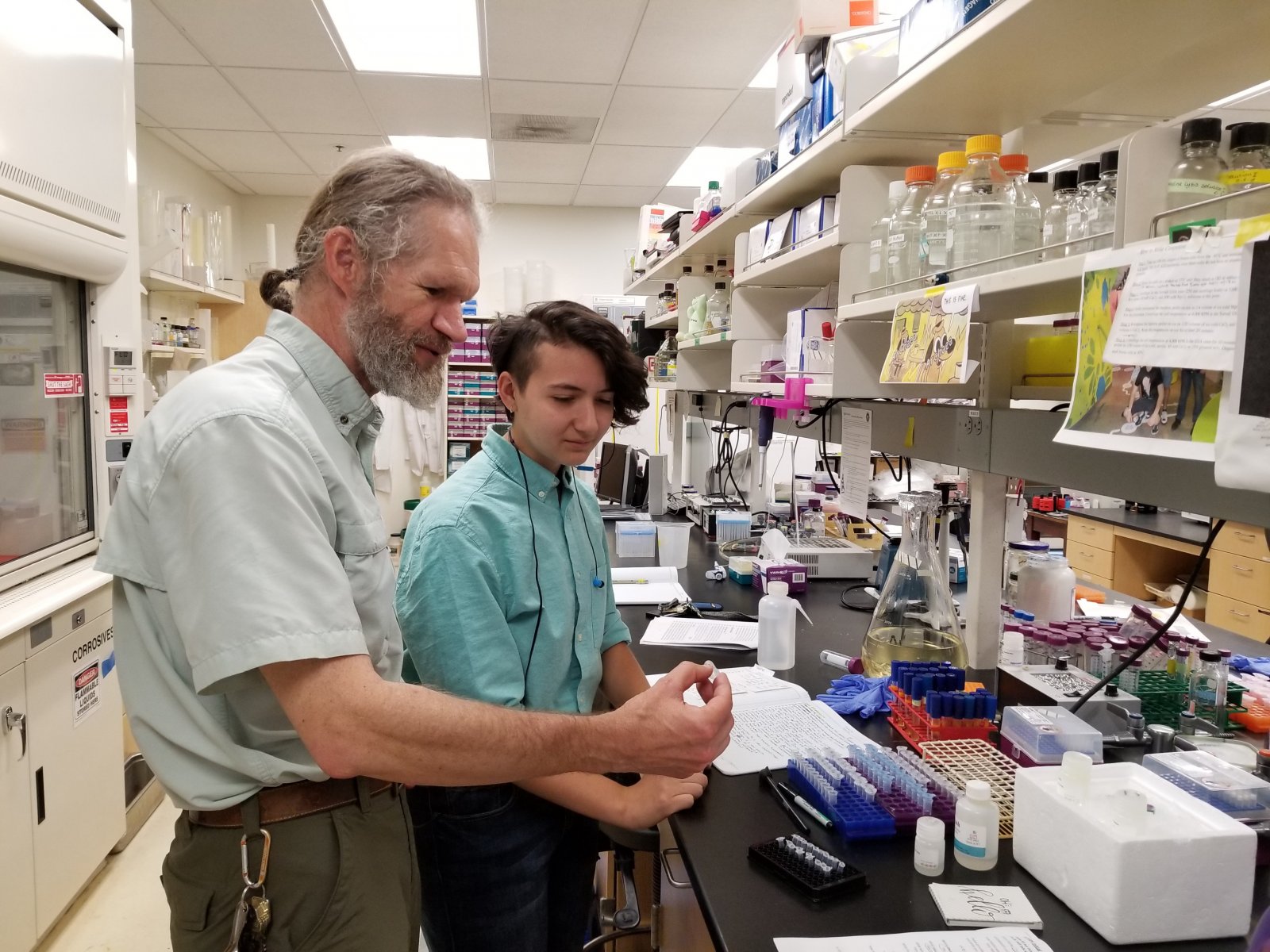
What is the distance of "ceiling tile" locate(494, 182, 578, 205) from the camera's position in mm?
6281

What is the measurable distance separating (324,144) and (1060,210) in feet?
16.5

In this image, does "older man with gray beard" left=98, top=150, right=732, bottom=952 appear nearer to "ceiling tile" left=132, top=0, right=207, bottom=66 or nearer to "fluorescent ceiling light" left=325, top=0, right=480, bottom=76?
"fluorescent ceiling light" left=325, top=0, right=480, bottom=76

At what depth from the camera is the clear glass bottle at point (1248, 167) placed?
810mm

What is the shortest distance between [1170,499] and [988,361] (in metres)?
0.63

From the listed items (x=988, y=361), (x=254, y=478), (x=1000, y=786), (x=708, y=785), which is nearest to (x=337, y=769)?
(x=254, y=478)

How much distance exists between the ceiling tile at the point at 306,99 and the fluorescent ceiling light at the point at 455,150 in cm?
29

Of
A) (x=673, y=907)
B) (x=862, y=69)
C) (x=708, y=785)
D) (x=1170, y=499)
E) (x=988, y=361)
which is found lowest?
(x=673, y=907)

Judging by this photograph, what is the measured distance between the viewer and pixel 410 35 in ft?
12.3

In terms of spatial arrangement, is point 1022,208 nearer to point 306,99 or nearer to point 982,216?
point 982,216

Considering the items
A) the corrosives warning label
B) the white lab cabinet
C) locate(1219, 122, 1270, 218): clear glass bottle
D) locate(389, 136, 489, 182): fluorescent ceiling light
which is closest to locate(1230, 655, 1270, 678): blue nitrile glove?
locate(1219, 122, 1270, 218): clear glass bottle

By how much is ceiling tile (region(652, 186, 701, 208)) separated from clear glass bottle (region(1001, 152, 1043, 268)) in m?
5.03

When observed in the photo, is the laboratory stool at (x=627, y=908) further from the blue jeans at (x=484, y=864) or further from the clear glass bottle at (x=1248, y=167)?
the clear glass bottle at (x=1248, y=167)

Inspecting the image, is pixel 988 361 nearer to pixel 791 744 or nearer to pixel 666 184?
pixel 791 744

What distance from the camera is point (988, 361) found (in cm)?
165
